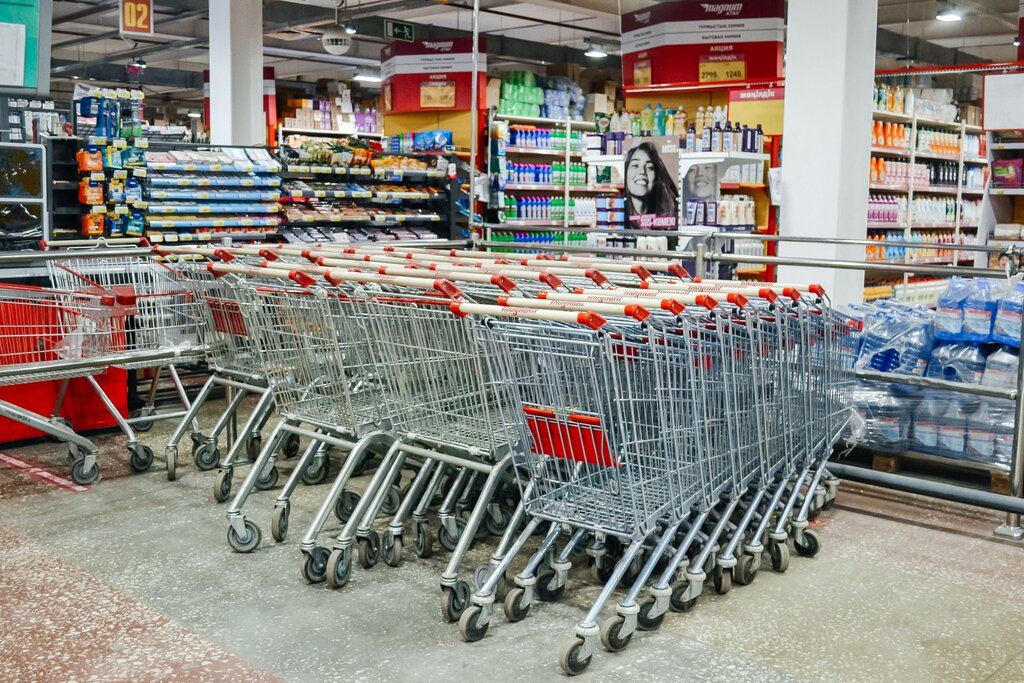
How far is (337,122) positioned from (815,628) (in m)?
18.0

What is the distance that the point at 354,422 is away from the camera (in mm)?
4094

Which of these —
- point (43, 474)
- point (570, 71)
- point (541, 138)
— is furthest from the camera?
point (570, 71)

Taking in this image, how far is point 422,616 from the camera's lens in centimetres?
359

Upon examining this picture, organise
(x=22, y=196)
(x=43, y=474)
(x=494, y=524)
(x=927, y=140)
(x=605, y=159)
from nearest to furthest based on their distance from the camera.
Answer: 1. (x=494, y=524)
2. (x=43, y=474)
3. (x=22, y=196)
4. (x=605, y=159)
5. (x=927, y=140)

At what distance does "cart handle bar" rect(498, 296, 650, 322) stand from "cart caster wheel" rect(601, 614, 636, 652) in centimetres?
97

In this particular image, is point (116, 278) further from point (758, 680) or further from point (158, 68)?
point (158, 68)

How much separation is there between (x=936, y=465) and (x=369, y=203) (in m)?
6.00

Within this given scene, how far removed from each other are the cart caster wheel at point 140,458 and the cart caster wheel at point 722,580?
10.6 feet

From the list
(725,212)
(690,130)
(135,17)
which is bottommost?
(725,212)

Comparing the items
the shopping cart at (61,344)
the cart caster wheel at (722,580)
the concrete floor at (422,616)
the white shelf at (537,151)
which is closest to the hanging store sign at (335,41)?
the white shelf at (537,151)

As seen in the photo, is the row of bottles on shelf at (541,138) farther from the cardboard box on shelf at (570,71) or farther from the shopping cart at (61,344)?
the shopping cart at (61,344)

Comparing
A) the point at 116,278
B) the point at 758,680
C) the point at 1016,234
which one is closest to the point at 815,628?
the point at 758,680

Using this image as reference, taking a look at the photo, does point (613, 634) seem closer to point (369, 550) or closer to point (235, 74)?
point (369, 550)

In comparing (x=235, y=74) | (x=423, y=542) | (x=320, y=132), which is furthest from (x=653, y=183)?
(x=320, y=132)
